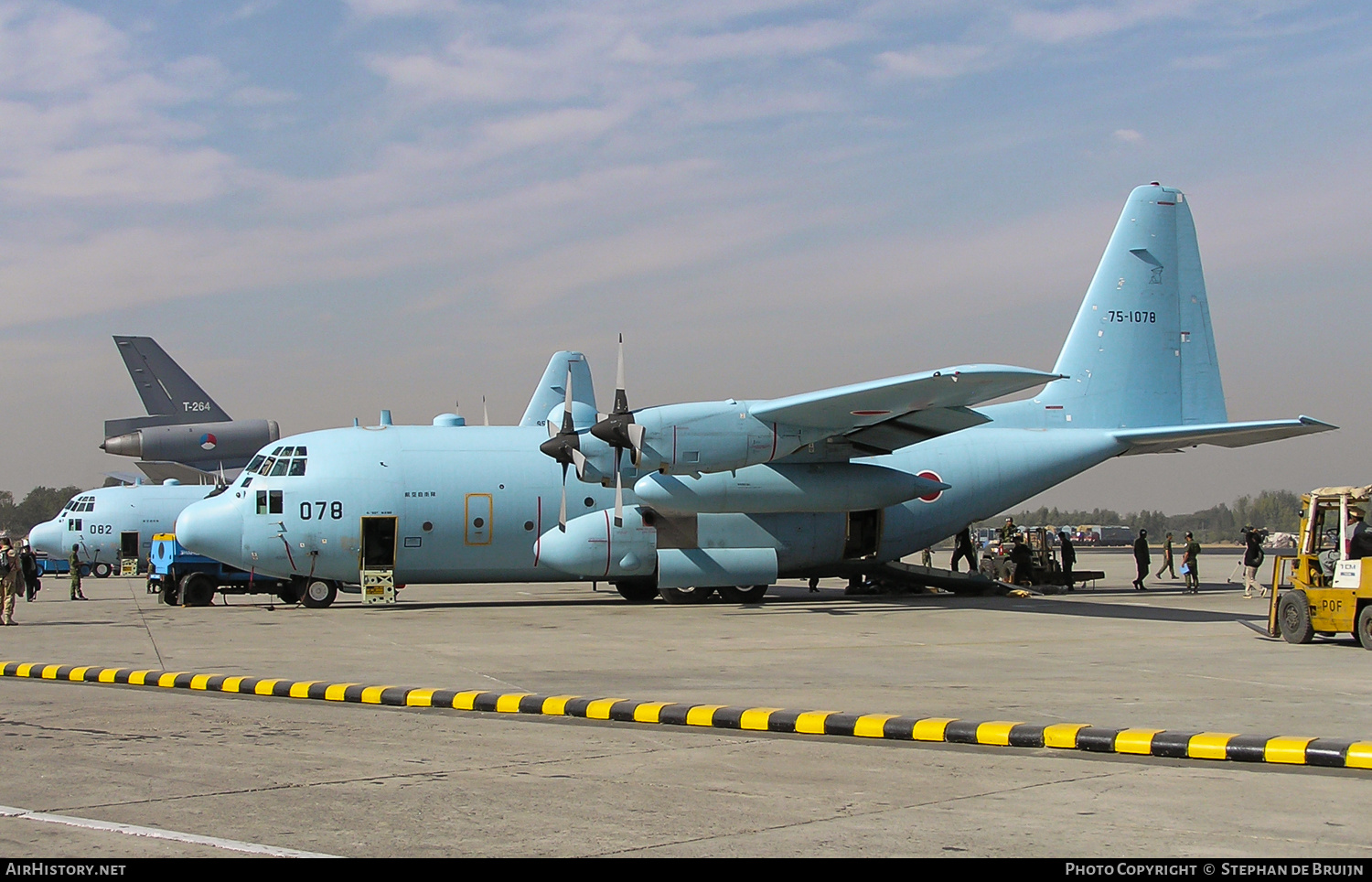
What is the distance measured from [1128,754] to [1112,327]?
20.1 meters

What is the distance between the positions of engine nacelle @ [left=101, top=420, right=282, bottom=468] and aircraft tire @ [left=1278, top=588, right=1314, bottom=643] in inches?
1818

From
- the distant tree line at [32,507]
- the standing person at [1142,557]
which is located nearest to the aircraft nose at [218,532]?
the standing person at [1142,557]

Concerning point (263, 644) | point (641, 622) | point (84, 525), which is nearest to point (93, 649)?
point (263, 644)

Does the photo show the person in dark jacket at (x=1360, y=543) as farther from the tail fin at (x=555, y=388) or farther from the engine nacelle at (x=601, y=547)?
the tail fin at (x=555, y=388)

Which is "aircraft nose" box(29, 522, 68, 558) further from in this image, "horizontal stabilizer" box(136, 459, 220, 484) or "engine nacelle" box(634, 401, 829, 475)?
"engine nacelle" box(634, 401, 829, 475)

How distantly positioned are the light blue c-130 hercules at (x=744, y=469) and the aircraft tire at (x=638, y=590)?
0.27ft

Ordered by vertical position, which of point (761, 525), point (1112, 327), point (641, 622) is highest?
point (1112, 327)

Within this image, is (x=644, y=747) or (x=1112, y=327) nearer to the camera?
(x=644, y=747)

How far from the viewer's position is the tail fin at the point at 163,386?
53.7m

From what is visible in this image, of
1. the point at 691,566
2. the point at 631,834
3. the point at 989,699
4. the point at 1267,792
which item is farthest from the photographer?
the point at 691,566

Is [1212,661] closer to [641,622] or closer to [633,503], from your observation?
[641,622]

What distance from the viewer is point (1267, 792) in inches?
274

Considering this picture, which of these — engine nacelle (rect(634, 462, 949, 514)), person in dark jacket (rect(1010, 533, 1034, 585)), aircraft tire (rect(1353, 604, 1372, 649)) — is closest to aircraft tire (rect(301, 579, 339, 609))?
engine nacelle (rect(634, 462, 949, 514))

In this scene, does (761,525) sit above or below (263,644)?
above
